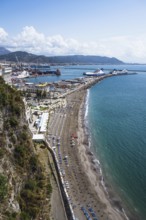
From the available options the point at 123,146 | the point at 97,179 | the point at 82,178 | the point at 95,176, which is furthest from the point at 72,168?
the point at 123,146

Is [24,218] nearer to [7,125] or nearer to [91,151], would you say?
[7,125]

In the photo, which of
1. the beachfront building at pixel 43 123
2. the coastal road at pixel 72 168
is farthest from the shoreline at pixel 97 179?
the beachfront building at pixel 43 123

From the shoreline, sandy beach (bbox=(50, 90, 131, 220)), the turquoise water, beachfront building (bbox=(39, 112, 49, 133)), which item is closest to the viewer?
sandy beach (bbox=(50, 90, 131, 220))

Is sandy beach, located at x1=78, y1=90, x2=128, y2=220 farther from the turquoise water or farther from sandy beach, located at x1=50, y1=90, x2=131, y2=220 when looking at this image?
the turquoise water

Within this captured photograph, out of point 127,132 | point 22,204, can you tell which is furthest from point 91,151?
point 22,204

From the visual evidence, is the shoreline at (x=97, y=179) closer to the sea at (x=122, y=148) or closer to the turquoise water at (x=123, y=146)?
the sea at (x=122, y=148)

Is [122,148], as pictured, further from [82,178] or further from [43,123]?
[43,123]

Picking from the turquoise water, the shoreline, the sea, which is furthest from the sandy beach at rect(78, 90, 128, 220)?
the turquoise water
